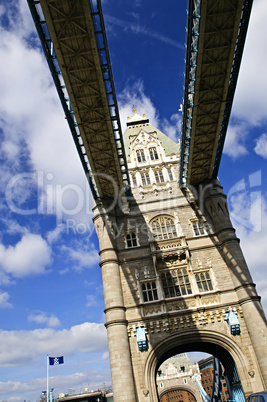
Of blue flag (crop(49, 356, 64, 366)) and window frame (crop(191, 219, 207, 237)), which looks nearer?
window frame (crop(191, 219, 207, 237))

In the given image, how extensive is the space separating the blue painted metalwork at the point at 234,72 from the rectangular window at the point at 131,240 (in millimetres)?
9812

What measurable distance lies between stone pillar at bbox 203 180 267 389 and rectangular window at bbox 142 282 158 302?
6.49 m

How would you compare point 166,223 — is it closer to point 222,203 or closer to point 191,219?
point 191,219

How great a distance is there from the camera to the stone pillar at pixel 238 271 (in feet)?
78.9

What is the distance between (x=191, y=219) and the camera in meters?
30.8

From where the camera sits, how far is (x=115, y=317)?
2575 centimetres

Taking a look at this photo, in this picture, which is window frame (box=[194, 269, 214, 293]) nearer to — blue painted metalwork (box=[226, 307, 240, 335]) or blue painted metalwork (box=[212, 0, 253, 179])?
blue painted metalwork (box=[226, 307, 240, 335])

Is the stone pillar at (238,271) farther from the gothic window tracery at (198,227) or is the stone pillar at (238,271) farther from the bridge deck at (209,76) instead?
the bridge deck at (209,76)

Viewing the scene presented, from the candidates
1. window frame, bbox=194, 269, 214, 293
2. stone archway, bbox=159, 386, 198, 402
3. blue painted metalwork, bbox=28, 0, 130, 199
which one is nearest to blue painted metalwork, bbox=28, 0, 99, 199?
blue painted metalwork, bbox=28, 0, 130, 199

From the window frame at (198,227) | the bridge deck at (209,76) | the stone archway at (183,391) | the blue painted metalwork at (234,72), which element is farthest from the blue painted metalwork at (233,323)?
the stone archway at (183,391)

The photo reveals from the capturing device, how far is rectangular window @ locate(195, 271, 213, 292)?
2744 centimetres

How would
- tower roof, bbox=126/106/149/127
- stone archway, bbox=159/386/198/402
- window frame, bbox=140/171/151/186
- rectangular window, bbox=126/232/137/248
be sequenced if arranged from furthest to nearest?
stone archway, bbox=159/386/198/402 < tower roof, bbox=126/106/149/127 < window frame, bbox=140/171/151/186 < rectangular window, bbox=126/232/137/248

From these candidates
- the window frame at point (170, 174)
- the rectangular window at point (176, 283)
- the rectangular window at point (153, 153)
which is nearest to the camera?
the rectangular window at point (176, 283)

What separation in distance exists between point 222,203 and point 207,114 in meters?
9.04
